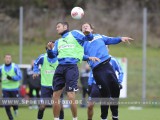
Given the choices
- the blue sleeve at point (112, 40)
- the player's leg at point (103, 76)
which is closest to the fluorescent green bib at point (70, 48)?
the player's leg at point (103, 76)

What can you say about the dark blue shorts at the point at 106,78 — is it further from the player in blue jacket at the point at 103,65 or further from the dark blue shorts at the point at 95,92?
the dark blue shorts at the point at 95,92

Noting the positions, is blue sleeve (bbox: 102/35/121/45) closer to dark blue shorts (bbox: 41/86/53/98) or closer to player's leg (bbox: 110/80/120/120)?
Answer: player's leg (bbox: 110/80/120/120)

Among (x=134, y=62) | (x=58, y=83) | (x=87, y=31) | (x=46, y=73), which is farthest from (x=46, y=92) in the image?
(x=134, y=62)

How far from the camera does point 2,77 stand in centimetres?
1822

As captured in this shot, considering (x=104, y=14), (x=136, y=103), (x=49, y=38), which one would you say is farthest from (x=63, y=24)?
(x=104, y=14)

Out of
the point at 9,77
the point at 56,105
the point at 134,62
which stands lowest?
the point at 56,105

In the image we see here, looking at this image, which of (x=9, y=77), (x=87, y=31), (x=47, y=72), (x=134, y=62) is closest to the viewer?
(x=87, y=31)

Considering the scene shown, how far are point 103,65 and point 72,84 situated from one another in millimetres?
899

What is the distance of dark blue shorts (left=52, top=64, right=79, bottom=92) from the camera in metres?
12.9

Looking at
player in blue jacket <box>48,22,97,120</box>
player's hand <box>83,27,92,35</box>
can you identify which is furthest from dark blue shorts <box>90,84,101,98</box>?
player's hand <box>83,27,92,35</box>

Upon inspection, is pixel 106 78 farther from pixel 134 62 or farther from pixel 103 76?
pixel 134 62

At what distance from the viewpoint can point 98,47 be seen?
13203 millimetres

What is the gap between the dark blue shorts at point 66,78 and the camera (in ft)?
42.2

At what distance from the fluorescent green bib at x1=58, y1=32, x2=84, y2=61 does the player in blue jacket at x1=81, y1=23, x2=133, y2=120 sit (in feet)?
1.00
